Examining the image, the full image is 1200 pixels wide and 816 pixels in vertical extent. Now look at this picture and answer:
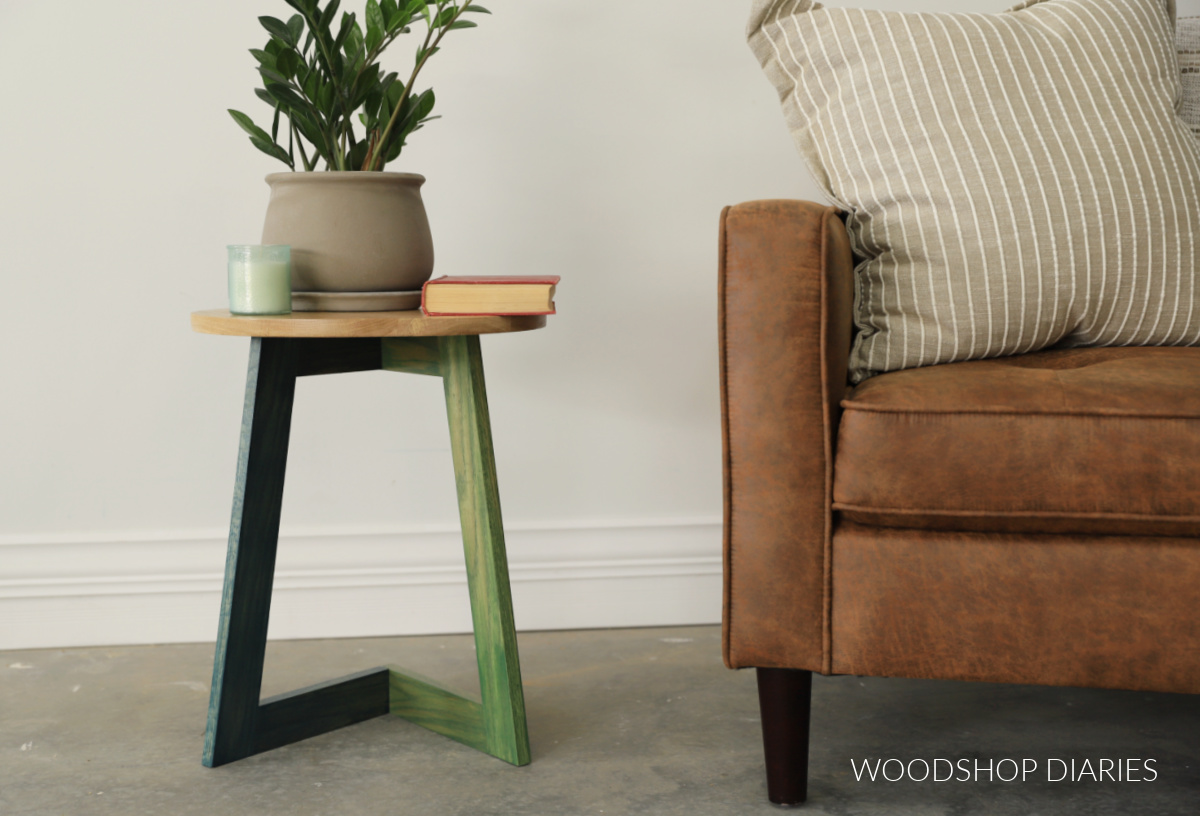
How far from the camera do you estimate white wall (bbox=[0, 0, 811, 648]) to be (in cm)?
152

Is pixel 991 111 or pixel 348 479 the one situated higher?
pixel 991 111

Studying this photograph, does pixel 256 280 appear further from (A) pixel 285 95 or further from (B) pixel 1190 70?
(B) pixel 1190 70

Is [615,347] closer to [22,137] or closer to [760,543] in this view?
[760,543]

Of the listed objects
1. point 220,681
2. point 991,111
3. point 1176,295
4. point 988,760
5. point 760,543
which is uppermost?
point 991,111

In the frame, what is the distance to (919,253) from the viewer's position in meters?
1.10

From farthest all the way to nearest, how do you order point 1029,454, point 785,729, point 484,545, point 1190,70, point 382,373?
point 382,373 < point 1190,70 < point 484,545 < point 785,729 < point 1029,454

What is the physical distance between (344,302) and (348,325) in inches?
5.1

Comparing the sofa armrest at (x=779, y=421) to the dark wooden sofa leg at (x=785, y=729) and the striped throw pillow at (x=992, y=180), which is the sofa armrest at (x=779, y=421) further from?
the striped throw pillow at (x=992, y=180)

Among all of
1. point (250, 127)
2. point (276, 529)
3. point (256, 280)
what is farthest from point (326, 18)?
point (276, 529)

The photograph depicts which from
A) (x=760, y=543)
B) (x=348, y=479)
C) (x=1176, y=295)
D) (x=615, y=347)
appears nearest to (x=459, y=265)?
(x=615, y=347)

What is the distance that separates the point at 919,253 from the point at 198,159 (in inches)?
42.8

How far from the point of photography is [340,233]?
3.60 feet

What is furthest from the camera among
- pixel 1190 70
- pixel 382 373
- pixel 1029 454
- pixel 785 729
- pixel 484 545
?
pixel 382 373

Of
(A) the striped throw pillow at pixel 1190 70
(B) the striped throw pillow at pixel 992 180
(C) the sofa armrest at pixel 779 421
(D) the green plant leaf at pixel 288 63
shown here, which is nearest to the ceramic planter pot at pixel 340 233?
(D) the green plant leaf at pixel 288 63
